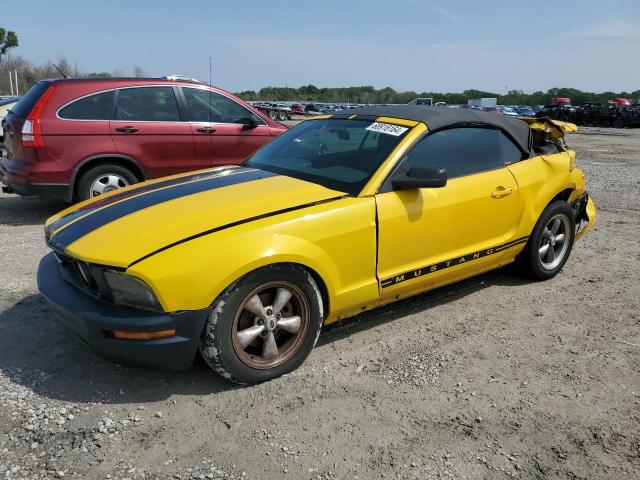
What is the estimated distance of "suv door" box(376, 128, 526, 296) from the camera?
3.46 meters

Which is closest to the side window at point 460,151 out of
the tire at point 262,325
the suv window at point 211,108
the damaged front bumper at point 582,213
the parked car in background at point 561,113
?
the tire at point 262,325

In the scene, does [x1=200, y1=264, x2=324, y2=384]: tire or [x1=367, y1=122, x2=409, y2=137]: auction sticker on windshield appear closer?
[x1=200, y1=264, x2=324, y2=384]: tire

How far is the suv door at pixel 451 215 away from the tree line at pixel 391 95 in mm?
72077

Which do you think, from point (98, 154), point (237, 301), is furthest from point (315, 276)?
point (98, 154)

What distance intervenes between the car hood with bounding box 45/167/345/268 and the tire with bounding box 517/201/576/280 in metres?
2.10

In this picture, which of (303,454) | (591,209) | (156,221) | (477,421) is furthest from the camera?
(591,209)

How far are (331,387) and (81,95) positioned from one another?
5.17m

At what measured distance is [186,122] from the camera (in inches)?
275

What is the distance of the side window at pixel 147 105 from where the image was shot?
21.9ft

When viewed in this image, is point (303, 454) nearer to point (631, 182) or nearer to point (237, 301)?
point (237, 301)

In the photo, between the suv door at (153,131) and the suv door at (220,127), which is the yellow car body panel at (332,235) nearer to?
the suv door at (153,131)

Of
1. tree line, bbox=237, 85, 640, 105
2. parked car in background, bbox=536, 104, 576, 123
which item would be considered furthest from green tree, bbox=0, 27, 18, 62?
parked car in background, bbox=536, 104, 576, 123

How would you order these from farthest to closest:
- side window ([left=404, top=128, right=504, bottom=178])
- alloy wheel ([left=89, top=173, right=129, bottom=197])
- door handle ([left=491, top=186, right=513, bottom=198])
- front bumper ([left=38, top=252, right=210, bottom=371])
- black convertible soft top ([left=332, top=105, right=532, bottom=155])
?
alloy wheel ([left=89, top=173, right=129, bottom=197])
door handle ([left=491, top=186, right=513, bottom=198])
black convertible soft top ([left=332, top=105, right=532, bottom=155])
side window ([left=404, top=128, right=504, bottom=178])
front bumper ([left=38, top=252, right=210, bottom=371])

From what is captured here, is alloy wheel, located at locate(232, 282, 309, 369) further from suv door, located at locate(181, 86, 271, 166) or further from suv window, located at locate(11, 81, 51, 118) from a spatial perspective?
suv window, located at locate(11, 81, 51, 118)
